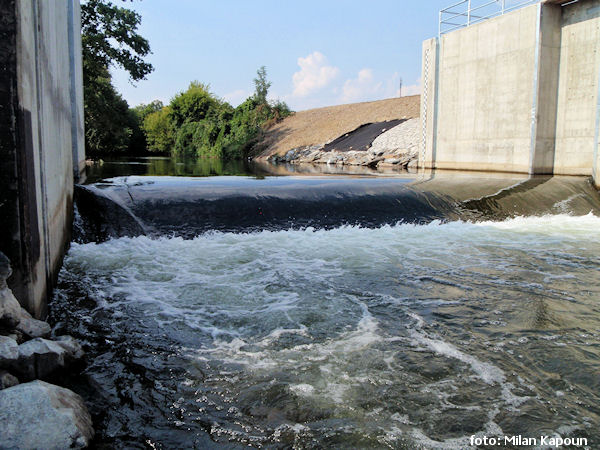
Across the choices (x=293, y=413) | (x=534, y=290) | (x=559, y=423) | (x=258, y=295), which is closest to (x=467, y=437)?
(x=559, y=423)

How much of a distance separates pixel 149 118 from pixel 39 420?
49.8 meters

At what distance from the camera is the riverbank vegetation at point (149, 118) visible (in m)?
→ 21.9

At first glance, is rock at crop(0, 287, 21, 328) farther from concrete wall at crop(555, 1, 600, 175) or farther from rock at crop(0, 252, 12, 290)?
concrete wall at crop(555, 1, 600, 175)

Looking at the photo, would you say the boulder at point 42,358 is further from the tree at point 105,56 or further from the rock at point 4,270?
the tree at point 105,56

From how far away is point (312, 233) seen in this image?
25.0ft

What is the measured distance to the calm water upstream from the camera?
2.57 metres

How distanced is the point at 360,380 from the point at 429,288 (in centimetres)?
227

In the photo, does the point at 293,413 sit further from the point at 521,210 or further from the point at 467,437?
the point at 521,210

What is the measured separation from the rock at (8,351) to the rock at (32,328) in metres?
0.24

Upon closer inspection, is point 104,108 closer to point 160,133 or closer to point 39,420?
point 39,420

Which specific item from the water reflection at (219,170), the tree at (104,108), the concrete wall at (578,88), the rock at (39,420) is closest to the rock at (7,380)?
the rock at (39,420)

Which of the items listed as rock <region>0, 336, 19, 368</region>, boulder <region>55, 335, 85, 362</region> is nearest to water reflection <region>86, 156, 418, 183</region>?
boulder <region>55, 335, 85, 362</region>

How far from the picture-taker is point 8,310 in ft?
8.77

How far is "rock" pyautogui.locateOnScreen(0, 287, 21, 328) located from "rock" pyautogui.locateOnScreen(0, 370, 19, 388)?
0.36 m
